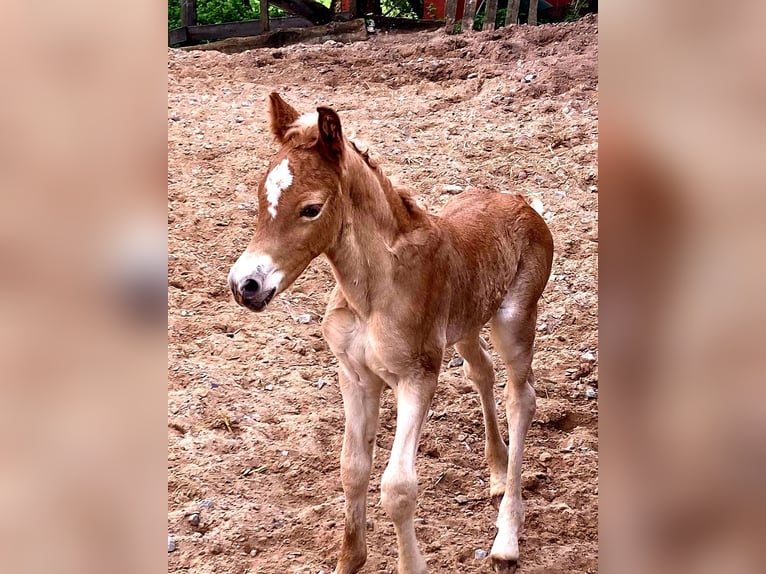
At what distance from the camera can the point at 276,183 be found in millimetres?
2936

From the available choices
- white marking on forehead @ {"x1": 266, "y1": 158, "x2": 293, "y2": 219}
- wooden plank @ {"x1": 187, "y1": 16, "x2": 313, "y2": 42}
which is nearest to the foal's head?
white marking on forehead @ {"x1": 266, "y1": 158, "x2": 293, "y2": 219}

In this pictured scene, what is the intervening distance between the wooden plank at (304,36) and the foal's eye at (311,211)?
28.9 feet

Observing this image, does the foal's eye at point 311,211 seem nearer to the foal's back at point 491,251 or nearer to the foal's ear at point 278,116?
the foal's ear at point 278,116

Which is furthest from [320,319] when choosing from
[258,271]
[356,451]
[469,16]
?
[469,16]

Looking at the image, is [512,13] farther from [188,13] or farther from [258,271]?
[258,271]

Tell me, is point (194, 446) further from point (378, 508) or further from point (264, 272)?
point (264, 272)

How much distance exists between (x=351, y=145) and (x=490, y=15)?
8.24 meters

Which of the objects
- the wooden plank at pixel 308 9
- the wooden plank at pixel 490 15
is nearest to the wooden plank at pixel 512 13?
the wooden plank at pixel 490 15

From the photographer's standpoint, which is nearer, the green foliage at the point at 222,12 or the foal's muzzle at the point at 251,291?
the foal's muzzle at the point at 251,291

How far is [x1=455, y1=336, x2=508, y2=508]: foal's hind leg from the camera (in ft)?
14.1

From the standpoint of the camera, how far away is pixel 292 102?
28.5ft

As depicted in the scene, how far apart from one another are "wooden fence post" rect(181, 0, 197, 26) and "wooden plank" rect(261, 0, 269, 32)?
104 cm

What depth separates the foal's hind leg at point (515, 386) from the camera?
4012 millimetres
